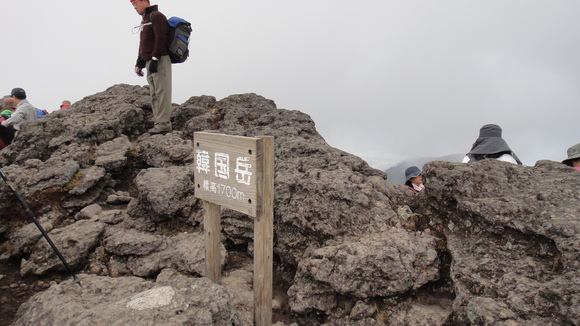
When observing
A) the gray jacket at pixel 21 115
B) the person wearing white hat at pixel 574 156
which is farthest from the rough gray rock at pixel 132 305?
the gray jacket at pixel 21 115

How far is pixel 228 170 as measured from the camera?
4855 millimetres

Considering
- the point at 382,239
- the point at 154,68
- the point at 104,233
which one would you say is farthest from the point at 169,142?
the point at 382,239

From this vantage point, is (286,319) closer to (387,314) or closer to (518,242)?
(387,314)

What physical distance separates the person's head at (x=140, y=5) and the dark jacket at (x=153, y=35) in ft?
0.35

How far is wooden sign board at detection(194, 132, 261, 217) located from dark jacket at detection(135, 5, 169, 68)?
5.17 m

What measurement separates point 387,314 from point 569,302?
2.12 m

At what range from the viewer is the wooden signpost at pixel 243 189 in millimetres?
4520

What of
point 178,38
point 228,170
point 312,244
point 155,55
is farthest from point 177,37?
point 312,244

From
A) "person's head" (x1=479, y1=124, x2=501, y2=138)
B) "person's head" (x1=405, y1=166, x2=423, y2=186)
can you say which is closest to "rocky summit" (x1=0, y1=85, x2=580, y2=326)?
"person's head" (x1=405, y1=166, x2=423, y2=186)

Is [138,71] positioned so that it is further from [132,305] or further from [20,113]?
[132,305]

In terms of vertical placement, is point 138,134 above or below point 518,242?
above

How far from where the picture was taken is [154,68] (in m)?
9.36

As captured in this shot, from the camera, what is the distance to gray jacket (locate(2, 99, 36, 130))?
11.9 metres

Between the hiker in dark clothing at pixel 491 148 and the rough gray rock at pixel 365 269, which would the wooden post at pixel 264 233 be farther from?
the hiker in dark clothing at pixel 491 148
